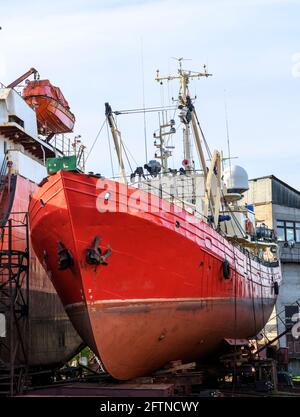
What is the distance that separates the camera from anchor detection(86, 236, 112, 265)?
38.3 feet

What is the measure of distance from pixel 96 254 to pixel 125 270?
0.82m

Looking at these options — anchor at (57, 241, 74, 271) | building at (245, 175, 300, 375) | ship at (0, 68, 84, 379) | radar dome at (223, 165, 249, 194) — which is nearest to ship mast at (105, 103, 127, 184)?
ship at (0, 68, 84, 379)

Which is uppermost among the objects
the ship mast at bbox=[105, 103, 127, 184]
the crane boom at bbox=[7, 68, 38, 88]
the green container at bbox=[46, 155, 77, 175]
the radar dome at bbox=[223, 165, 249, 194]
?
the crane boom at bbox=[7, 68, 38, 88]

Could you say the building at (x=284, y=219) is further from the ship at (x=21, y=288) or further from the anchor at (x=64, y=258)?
the anchor at (x=64, y=258)

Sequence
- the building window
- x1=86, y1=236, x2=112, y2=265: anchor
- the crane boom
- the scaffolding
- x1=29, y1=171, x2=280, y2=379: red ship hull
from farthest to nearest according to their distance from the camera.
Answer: the building window, the crane boom, the scaffolding, x1=29, y1=171, x2=280, y2=379: red ship hull, x1=86, y1=236, x2=112, y2=265: anchor

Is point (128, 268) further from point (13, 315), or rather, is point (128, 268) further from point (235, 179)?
point (235, 179)

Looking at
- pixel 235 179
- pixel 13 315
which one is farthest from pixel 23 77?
pixel 13 315

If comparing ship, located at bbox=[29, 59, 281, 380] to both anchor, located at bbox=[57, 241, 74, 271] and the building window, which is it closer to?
anchor, located at bbox=[57, 241, 74, 271]

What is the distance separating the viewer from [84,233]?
11.9 metres

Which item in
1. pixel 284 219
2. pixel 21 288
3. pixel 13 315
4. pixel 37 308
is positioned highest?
pixel 284 219

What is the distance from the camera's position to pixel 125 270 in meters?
12.2

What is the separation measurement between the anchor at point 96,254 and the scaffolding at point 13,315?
7.03 feet

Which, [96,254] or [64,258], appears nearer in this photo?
[96,254]

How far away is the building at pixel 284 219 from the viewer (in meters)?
39.2
